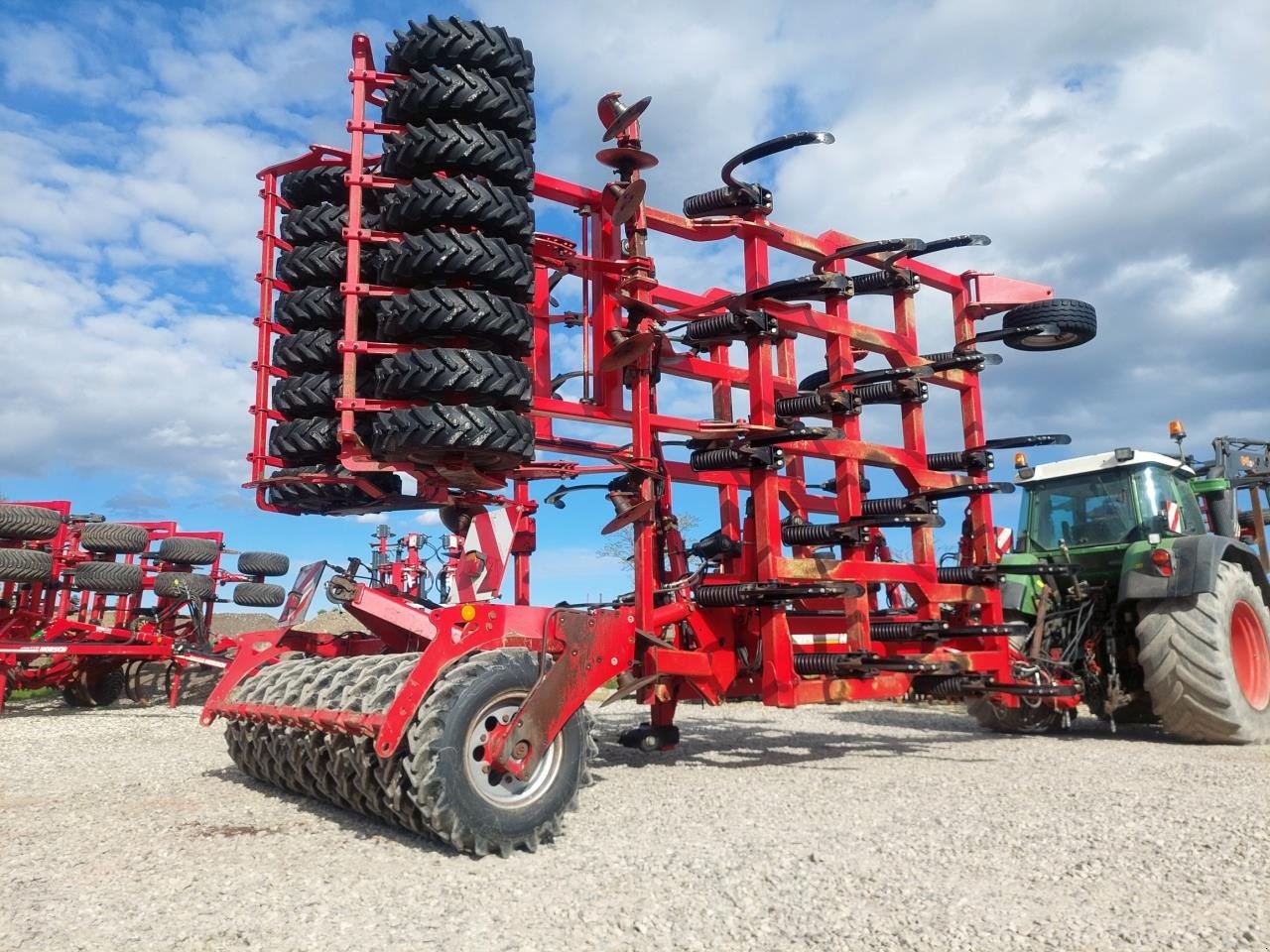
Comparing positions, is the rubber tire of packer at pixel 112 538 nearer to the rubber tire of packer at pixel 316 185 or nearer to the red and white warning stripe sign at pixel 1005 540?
the rubber tire of packer at pixel 316 185

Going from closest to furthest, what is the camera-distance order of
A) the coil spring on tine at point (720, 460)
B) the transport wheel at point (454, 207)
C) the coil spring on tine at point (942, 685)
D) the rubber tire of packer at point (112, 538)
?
the transport wheel at point (454, 207), the coil spring on tine at point (720, 460), the coil spring on tine at point (942, 685), the rubber tire of packer at point (112, 538)

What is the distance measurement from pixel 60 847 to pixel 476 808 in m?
1.95

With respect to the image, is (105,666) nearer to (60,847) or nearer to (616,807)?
(60,847)

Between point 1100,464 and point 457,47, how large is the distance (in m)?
6.41

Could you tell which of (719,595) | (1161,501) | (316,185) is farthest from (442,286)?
(1161,501)

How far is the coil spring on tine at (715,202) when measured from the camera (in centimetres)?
663

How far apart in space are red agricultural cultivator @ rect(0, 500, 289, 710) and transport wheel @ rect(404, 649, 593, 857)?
7.57m

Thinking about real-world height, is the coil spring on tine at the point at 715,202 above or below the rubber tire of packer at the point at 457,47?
below

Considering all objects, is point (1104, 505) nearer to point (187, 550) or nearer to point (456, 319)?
point (456, 319)

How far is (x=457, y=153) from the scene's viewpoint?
5.52 m

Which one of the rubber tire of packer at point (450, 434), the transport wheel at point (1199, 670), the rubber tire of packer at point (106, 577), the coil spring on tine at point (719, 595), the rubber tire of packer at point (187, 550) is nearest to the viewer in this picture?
the rubber tire of packer at point (450, 434)

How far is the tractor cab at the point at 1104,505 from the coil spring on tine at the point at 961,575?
58.5 inches

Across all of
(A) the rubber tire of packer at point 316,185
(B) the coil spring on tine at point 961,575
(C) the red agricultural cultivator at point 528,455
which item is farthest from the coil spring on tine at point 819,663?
(A) the rubber tire of packer at point 316,185

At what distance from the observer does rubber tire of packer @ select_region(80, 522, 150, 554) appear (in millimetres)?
11711
